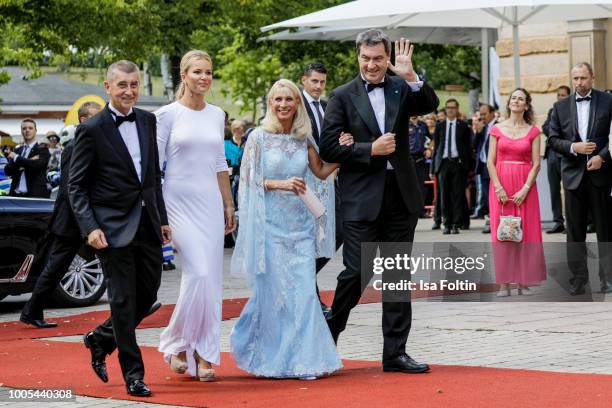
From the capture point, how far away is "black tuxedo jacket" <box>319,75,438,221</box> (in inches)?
338

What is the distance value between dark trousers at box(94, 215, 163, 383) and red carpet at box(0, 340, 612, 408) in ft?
0.75

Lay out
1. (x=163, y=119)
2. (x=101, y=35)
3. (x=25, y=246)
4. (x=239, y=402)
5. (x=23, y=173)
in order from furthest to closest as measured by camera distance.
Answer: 1. (x=101, y=35)
2. (x=23, y=173)
3. (x=25, y=246)
4. (x=163, y=119)
5. (x=239, y=402)

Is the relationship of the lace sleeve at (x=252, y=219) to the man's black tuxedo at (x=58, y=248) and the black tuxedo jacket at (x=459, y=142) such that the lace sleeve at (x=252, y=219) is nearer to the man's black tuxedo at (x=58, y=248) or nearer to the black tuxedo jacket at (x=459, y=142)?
the man's black tuxedo at (x=58, y=248)

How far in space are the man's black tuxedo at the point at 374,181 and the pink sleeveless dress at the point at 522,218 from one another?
468cm

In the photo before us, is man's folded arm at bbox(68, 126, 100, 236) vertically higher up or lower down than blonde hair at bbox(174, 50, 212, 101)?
lower down

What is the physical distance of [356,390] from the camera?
312 inches

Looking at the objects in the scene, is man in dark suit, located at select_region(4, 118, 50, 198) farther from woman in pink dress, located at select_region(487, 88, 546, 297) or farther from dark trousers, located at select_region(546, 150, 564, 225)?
woman in pink dress, located at select_region(487, 88, 546, 297)

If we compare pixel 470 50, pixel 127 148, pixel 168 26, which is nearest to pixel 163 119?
pixel 127 148

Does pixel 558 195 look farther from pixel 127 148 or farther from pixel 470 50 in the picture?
pixel 470 50

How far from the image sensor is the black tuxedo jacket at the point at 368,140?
859 centimetres

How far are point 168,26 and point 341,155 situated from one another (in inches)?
921

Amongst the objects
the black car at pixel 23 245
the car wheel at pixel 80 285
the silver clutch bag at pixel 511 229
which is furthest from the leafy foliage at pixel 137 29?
the silver clutch bag at pixel 511 229

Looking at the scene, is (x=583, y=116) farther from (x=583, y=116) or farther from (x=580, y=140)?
(x=580, y=140)

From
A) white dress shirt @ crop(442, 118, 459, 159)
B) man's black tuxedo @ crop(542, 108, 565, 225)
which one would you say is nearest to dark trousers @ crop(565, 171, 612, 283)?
man's black tuxedo @ crop(542, 108, 565, 225)
